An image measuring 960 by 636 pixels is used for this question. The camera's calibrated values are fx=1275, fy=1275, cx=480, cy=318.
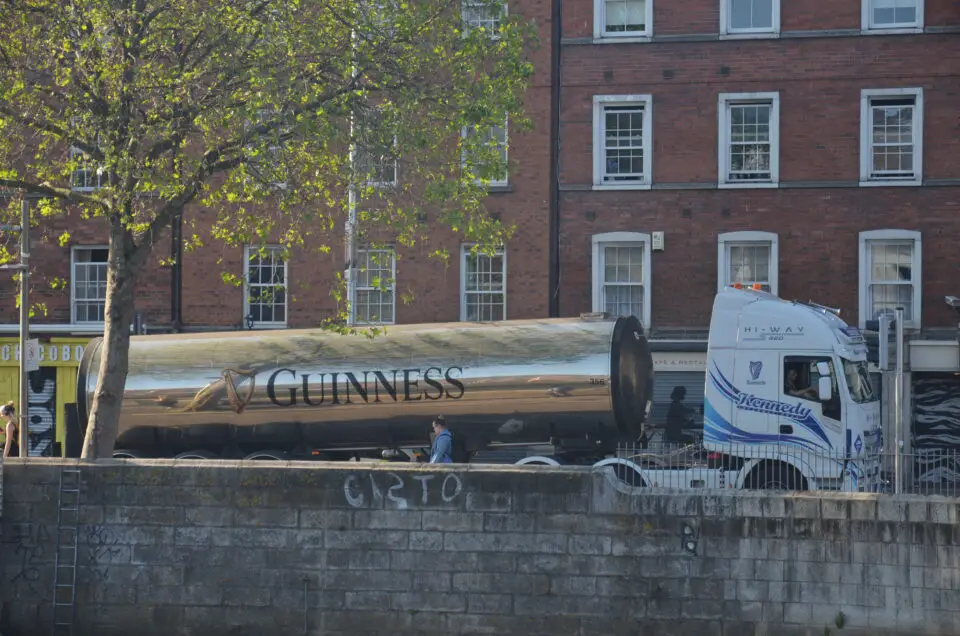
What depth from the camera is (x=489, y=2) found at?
17.8 m

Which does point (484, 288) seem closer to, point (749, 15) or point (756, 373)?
point (749, 15)

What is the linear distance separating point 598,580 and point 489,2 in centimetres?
853

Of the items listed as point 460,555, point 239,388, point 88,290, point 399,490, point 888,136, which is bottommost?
point 460,555

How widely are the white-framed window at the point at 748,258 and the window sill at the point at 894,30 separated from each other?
15.6 ft

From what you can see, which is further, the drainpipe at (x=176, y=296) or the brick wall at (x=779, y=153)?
the drainpipe at (x=176, y=296)

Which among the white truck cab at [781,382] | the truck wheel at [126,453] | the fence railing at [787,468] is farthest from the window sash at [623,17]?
the truck wheel at [126,453]

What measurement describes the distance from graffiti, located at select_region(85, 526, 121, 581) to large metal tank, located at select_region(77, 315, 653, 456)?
751 centimetres

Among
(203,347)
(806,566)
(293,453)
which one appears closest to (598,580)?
(806,566)

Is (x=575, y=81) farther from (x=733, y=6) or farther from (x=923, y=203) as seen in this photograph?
(x=923, y=203)

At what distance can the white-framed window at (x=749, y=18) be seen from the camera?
91.0ft

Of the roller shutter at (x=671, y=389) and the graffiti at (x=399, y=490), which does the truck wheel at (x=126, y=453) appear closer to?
the graffiti at (x=399, y=490)

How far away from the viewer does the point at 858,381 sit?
795 inches

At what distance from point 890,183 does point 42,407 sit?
19783 millimetres

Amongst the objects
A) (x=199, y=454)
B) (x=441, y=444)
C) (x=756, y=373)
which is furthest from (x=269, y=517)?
(x=756, y=373)
